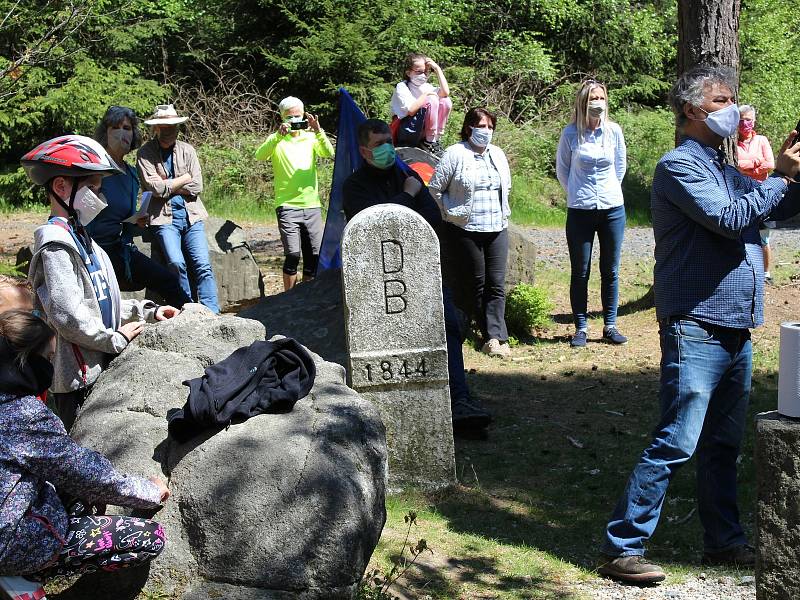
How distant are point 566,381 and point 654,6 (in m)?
17.8

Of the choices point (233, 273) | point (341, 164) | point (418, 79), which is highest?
point (418, 79)

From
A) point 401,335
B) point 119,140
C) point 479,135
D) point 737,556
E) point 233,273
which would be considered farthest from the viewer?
point 233,273

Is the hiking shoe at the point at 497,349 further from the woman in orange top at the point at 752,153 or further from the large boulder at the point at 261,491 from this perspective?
the large boulder at the point at 261,491

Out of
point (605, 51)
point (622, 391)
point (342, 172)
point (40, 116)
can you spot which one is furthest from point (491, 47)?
point (622, 391)

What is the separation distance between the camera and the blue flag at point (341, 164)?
884cm

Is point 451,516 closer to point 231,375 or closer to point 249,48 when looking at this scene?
point 231,375

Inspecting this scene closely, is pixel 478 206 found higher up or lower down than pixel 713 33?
lower down

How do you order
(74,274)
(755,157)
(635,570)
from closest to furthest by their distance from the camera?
(74,274) → (635,570) → (755,157)

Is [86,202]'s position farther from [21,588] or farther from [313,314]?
[313,314]

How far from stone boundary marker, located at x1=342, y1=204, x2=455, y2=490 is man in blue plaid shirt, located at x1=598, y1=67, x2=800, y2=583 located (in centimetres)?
148

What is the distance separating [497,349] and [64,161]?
534cm

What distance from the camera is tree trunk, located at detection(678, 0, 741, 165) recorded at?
28.0 feet

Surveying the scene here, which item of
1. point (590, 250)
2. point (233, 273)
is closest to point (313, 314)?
point (233, 273)

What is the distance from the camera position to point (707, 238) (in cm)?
442
